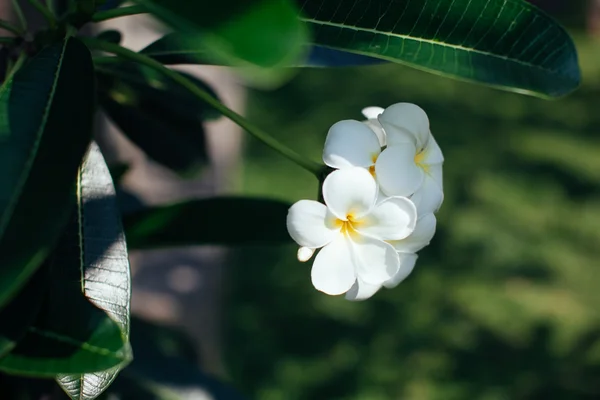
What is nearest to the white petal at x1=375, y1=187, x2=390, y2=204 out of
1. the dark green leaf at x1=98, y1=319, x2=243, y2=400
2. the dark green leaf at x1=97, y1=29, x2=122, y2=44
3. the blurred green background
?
the dark green leaf at x1=97, y1=29, x2=122, y2=44

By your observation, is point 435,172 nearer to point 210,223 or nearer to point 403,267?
point 403,267

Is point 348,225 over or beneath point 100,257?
over

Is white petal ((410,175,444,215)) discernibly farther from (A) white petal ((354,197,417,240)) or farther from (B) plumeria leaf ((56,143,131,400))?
(B) plumeria leaf ((56,143,131,400))

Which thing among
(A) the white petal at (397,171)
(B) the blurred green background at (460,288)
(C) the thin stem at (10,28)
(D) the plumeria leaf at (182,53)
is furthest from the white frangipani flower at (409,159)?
(B) the blurred green background at (460,288)

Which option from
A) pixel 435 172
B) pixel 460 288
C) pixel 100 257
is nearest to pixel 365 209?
pixel 435 172

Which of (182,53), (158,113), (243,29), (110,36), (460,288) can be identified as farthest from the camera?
(460,288)

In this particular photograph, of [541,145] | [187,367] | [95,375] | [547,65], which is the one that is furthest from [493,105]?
[95,375]

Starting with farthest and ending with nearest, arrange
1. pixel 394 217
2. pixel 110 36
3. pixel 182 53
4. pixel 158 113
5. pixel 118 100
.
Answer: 1. pixel 158 113
2. pixel 118 100
3. pixel 110 36
4. pixel 182 53
5. pixel 394 217

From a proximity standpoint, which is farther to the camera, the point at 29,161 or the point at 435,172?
the point at 435,172

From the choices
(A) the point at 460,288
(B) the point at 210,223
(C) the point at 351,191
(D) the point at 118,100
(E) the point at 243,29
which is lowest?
(A) the point at 460,288
